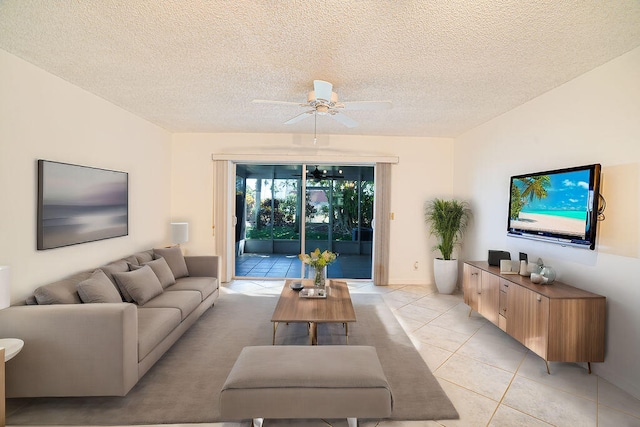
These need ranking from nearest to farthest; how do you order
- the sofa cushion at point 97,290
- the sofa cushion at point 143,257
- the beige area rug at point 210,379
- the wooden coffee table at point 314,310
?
the beige area rug at point 210,379, the sofa cushion at point 97,290, the wooden coffee table at point 314,310, the sofa cushion at point 143,257

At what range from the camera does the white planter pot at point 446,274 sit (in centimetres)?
514

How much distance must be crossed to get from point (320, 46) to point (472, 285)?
3.34 meters

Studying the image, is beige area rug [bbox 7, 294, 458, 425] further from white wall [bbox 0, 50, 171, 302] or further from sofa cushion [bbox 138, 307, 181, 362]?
white wall [bbox 0, 50, 171, 302]

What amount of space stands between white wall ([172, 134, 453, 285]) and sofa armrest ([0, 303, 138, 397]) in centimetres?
355

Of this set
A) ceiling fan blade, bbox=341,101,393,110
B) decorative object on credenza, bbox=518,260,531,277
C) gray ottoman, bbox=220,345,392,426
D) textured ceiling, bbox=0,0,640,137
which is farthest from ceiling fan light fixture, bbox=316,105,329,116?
decorative object on credenza, bbox=518,260,531,277

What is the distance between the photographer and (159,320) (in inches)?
109

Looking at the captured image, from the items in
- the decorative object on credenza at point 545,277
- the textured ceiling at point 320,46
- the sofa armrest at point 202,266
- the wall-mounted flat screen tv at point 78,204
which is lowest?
the sofa armrest at point 202,266

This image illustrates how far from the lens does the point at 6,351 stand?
6.31ft

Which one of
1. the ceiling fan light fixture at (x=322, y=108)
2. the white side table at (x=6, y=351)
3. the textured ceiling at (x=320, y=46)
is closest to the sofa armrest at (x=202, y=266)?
the textured ceiling at (x=320, y=46)

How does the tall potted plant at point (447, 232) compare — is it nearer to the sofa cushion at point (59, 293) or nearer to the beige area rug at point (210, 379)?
the beige area rug at point (210, 379)

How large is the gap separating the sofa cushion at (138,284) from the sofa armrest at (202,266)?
3.30ft

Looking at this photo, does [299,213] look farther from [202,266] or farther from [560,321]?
[560,321]

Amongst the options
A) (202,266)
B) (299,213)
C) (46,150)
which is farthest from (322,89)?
(299,213)

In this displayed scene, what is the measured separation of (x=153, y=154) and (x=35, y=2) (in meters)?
3.13
